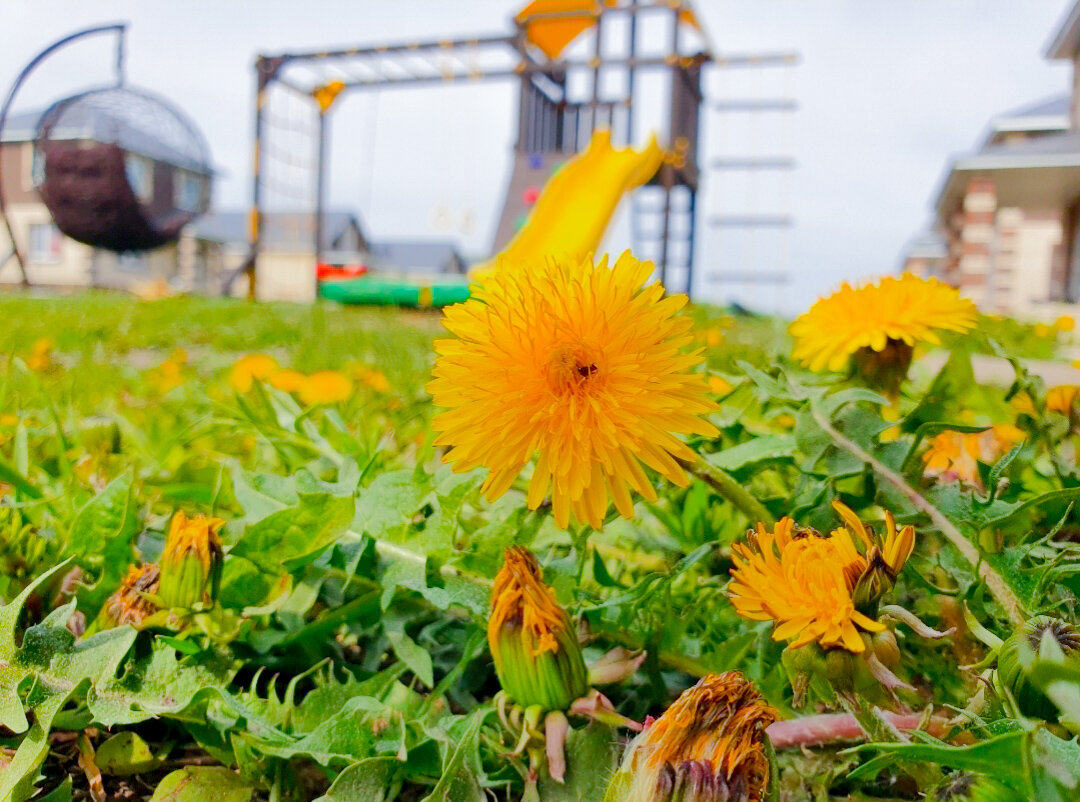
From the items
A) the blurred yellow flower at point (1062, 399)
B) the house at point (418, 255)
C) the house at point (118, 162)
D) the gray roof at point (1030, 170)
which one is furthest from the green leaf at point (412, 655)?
the house at point (418, 255)

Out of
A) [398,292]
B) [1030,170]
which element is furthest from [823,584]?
[1030,170]

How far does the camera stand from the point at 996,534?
0.53 meters

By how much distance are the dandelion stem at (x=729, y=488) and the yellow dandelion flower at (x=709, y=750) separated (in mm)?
159

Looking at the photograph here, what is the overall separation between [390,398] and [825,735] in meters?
1.17

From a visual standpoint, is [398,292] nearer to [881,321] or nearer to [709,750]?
[881,321]

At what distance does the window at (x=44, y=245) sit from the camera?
18.8 m

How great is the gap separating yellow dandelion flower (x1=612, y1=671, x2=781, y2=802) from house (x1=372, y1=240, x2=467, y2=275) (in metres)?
37.2

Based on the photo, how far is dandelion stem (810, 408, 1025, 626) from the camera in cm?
45

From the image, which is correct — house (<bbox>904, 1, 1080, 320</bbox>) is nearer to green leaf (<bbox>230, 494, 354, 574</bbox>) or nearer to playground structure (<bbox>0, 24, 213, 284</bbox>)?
playground structure (<bbox>0, 24, 213, 284</bbox>)

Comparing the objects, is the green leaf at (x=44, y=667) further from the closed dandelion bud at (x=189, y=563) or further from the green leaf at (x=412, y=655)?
the green leaf at (x=412, y=655)

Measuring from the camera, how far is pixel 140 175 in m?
5.57

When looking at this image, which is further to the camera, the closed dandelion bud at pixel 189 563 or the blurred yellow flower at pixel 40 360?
the blurred yellow flower at pixel 40 360

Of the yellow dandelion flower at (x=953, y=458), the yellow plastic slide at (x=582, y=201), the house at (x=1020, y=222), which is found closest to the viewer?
the yellow dandelion flower at (x=953, y=458)

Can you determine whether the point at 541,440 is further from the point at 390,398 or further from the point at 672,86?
the point at 672,86
